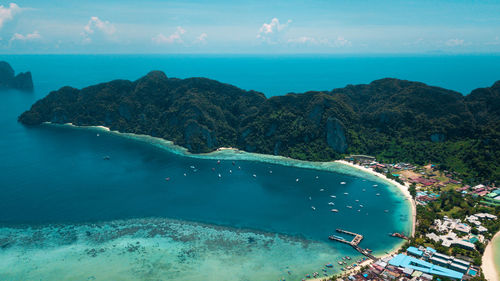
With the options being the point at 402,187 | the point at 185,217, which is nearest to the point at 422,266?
the point at 402,187

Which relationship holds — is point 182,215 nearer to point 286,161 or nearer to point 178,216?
point 178,216

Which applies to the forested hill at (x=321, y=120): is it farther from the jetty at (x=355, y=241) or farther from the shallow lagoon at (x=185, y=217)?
the jetty at (x=355, y=241)

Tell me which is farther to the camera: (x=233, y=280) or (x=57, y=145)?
(x=57, y=145)

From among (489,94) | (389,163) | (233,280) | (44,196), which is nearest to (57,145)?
(44,196)

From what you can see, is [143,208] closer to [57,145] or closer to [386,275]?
[386,275]

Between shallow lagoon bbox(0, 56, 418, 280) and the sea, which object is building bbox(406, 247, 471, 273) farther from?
shallow lagoon bbox(0, 56, 418, 280)

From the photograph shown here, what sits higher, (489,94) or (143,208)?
(489,94)
